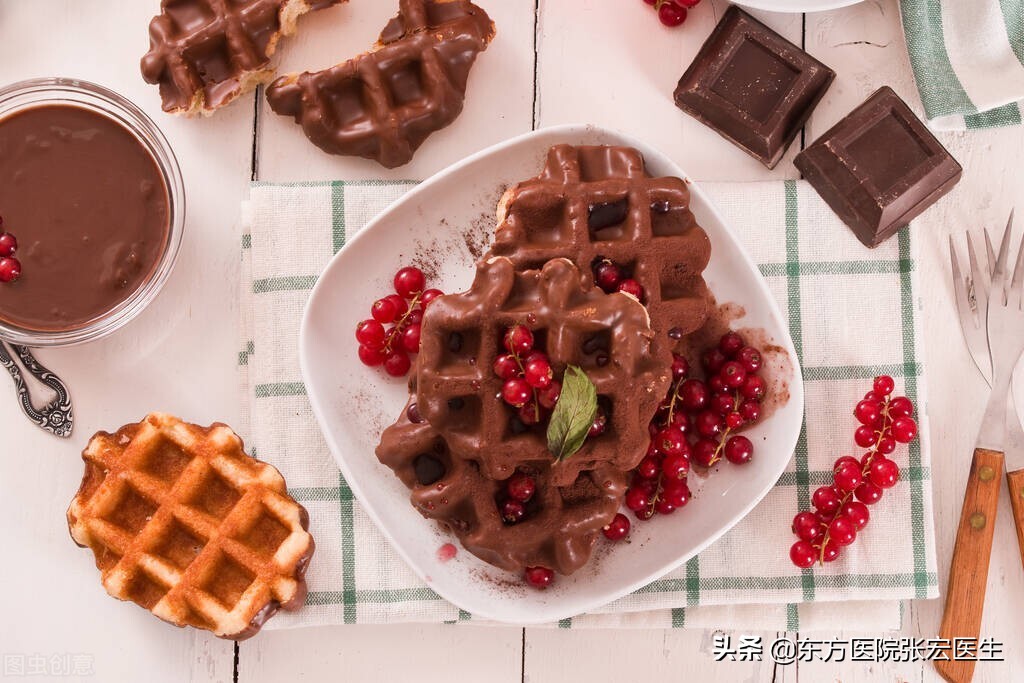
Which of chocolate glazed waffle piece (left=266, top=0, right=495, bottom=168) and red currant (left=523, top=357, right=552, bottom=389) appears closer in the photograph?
red currant (left=523, top=357, right=552, bottom=389)

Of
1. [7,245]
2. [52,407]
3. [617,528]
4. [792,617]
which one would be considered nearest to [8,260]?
[7,245]

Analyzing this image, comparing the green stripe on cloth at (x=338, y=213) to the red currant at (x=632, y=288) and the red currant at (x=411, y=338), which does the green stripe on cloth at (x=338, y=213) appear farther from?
the red currant at (x=632, y=288)

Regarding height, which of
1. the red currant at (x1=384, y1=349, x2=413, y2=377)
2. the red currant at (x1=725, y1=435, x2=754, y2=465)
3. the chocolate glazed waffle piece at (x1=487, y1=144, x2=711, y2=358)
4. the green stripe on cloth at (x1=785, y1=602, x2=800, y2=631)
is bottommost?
the green stripe on cloth at (x1=785, y1=602, x2=800, y2=631)

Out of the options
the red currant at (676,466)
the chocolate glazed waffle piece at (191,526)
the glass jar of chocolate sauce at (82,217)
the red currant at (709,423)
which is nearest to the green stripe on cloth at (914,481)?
the red currant at (709,423)

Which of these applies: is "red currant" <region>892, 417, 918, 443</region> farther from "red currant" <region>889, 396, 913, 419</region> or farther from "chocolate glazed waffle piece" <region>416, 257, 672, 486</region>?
"chocolate glazed waffle piece" <region>416, 257, 672, 486</region>

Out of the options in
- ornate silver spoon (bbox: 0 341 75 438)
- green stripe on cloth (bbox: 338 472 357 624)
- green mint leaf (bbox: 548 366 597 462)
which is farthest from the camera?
ornate silver spoon (bbox: 0 341 75 438)

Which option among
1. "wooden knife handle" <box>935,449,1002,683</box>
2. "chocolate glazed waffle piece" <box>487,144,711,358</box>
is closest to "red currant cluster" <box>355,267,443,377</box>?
"chocolate glazed waffle piece" <box>487,144,711,358</box>

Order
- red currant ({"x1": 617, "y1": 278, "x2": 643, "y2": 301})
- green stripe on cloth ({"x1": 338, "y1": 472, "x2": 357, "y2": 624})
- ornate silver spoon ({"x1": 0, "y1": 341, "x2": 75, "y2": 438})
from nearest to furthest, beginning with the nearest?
1. red currant ({"x1": 617, "y1": 278, "x2": 643, "y2": 301})
2. green stripe on cloth ({"x1": 338, "y1": 472, "x2": 357, "y2": 624})
3. ornate silver spoon ({"x1": 0, "y1": 341, "x2": 75, "y2": 438})

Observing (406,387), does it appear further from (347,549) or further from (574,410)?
(574,410)
